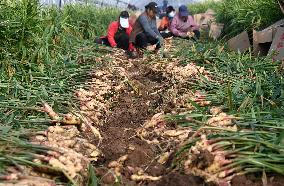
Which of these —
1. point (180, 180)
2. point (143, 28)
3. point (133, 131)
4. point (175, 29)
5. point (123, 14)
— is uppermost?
point (123, 14)

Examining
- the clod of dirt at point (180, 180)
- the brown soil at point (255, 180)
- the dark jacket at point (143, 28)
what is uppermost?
the dark jacket at point (143, 28)

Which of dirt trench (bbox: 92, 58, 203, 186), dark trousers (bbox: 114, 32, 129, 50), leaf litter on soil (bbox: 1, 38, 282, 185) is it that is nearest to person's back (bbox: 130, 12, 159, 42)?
dark trousers (bbox: 114, 32, 129, 50)

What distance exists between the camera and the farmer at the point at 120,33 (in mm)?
8270

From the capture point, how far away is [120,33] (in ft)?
27.5

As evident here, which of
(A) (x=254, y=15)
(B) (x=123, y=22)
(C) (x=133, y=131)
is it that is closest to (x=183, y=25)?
(B) (x=123, y=22)

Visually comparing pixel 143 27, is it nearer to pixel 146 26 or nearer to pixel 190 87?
pixel 146 26

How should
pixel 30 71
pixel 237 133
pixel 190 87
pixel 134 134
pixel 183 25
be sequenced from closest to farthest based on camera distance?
1. pixel 237 133
2. pixel 134 134
3. pixel 190 87
4. pixel 30 71
5. pixel 183 25

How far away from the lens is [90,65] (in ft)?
18.1

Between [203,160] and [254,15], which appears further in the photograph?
[254,15]

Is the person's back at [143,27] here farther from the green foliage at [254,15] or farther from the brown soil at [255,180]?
the brown soil at [255,180]

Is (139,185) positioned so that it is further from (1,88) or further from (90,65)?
(90,65)

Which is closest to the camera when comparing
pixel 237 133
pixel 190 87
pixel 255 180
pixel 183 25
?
pixel 255 180

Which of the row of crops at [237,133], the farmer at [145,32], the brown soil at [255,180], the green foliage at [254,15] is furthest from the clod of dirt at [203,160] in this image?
the farmer at [145,32]

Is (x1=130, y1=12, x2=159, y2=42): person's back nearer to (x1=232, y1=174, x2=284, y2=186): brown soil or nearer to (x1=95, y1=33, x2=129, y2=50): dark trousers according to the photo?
(x1=95, y1=33, x2=129, y2=50): dark trousers
